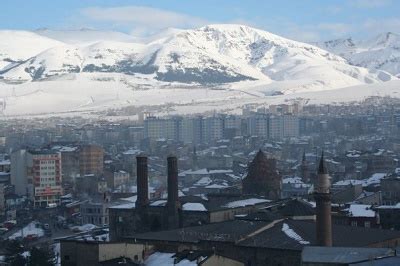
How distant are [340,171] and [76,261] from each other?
120 feet

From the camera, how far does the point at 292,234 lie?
21031 mm

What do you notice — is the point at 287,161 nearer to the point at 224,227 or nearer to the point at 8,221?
the point at 8,221

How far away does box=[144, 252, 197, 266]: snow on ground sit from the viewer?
19069mm

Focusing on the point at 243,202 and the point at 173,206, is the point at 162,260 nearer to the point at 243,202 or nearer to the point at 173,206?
the point at 173,206

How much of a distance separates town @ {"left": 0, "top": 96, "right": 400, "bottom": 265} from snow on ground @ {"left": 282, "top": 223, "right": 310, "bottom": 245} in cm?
2

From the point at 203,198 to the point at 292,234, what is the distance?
29.1 feet

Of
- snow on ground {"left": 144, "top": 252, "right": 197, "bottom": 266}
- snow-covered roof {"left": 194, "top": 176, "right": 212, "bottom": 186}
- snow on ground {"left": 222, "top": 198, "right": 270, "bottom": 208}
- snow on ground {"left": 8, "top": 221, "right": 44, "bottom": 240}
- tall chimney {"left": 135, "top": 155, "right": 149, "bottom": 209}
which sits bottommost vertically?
snow on ground {"left": 8, "top": 221, "right": 44, "bottom": 240}

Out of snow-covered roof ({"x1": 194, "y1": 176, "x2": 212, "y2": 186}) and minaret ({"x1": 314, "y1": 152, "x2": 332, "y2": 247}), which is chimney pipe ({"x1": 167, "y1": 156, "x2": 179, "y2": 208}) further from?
snow-covered roof ({"x1": 194, "y1": 176, "x2": 212, "y2": 186})

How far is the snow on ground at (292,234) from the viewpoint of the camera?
20469 mm

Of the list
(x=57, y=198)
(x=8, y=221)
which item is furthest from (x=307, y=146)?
(x=8, y=221)

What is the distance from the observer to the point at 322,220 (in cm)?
1927

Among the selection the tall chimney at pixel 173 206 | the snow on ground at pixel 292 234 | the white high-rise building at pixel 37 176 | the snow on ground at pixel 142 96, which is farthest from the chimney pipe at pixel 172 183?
the snow on ground at pixel 142 96

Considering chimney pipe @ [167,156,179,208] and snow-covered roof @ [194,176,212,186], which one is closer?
chimney pipe @ [167,156,179,208]

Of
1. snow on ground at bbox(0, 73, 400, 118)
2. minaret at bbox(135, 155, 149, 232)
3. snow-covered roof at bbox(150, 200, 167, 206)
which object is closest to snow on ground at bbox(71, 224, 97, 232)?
snow-covered roof at bbox(150, 200, 167, 206)
